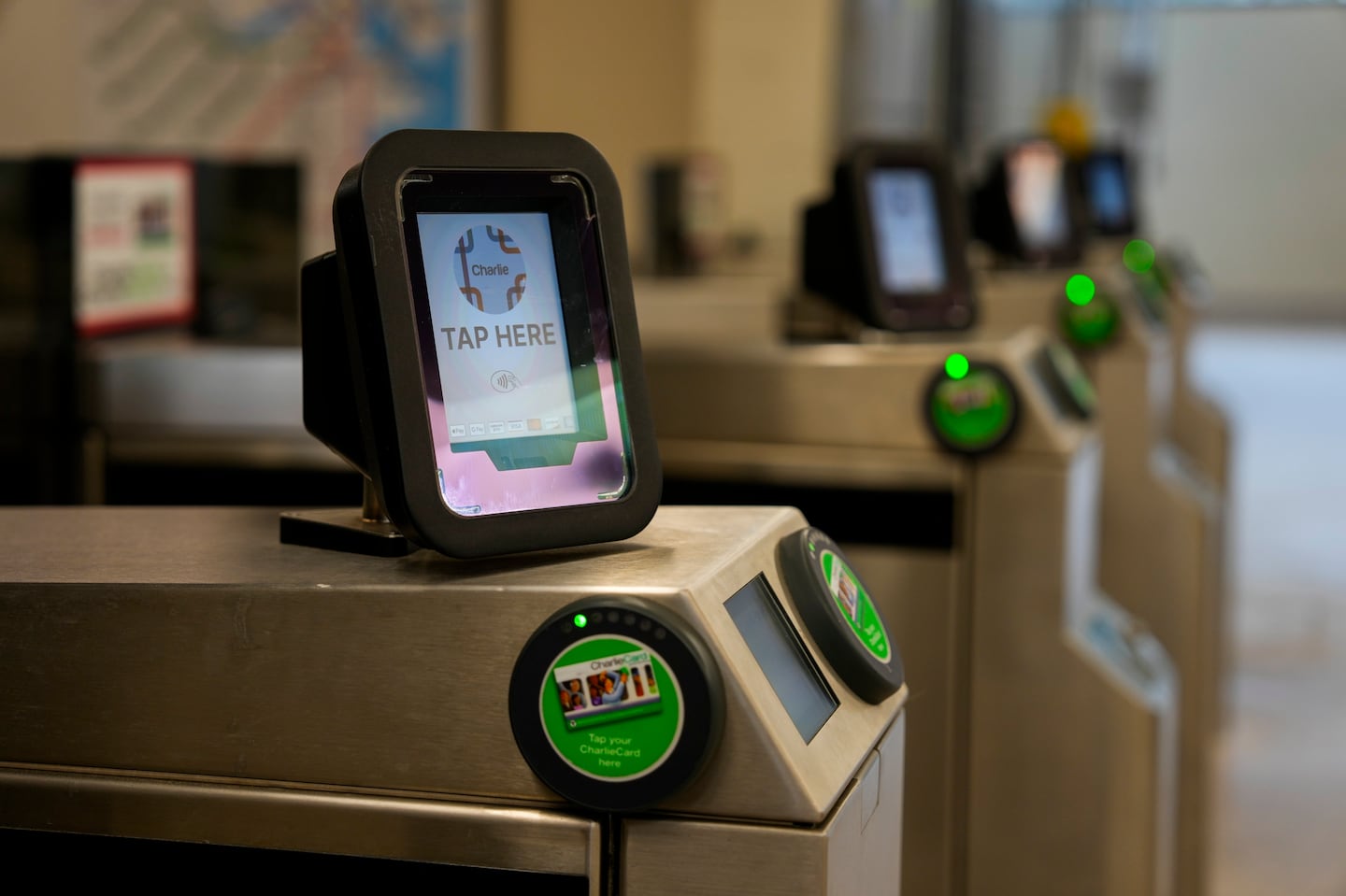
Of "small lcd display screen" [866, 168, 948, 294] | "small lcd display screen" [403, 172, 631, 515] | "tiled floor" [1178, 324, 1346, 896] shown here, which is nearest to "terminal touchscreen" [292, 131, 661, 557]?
"small lcd display screen" [403, 172, 631, 515]

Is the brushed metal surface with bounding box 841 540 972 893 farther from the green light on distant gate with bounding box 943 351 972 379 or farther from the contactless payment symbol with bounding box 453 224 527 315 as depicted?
the contactless payment symbol with bounding box 453 224 527 315

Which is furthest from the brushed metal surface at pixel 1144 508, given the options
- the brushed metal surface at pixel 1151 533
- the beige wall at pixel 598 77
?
the beige wall at pixel 598 77

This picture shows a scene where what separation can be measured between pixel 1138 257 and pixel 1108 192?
34.4 inches

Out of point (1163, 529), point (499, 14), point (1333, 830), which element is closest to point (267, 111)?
point (499, 14)

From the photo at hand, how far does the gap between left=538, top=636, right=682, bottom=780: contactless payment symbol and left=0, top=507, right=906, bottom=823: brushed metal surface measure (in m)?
0.02

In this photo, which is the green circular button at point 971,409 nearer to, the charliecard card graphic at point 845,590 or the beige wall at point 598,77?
the charliecard card graphic at point 845,590

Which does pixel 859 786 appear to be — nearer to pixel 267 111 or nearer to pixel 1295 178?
pixel 267 111

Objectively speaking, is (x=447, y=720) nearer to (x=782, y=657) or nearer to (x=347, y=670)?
(x=347, y=670)

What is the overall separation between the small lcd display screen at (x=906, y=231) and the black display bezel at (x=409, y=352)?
1206 mm

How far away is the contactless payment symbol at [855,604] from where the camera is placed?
855 millimetres

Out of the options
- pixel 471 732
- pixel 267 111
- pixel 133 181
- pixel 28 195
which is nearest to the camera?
pixel 471 732

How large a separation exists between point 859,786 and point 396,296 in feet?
1.09

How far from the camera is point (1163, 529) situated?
2.89 m

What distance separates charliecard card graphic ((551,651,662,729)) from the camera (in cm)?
73
